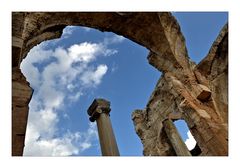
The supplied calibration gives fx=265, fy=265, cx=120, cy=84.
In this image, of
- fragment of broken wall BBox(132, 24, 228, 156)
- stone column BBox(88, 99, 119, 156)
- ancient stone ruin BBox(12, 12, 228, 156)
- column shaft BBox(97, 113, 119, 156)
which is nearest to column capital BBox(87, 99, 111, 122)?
stone column BBox(88, 99, 119, 156)

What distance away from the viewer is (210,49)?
8.56 metres

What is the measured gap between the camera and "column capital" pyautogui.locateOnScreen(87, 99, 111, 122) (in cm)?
634

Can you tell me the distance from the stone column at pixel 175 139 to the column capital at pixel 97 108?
17.7 feet

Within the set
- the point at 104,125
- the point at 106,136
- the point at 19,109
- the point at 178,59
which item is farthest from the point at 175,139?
the point at 19,109

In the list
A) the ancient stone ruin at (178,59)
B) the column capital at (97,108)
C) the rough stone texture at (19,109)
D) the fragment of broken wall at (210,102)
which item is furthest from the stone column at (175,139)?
the rough stone texture at (19,109)

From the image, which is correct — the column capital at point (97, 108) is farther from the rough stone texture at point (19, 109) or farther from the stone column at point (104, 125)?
the rough stone texture at point (19, 109)

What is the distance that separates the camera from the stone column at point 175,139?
1070cm

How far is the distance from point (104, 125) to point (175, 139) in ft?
19.4

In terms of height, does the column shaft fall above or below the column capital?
below

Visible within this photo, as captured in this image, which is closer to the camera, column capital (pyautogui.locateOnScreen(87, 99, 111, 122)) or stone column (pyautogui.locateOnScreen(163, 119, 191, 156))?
column capital (pyautogui.locateOnScreen(87, 99, 111, 122))

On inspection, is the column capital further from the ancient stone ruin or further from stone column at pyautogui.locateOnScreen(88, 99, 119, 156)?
the ancient stone ruin

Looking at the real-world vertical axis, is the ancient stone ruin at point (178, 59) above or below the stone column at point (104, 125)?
above
